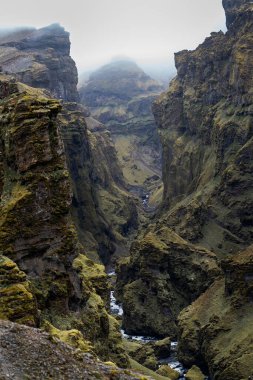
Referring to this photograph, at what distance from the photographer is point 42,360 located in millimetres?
29016

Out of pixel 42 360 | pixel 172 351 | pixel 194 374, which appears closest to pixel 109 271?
pixel 172 351

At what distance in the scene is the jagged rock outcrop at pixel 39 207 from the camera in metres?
49.9

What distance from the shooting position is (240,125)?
177250mm

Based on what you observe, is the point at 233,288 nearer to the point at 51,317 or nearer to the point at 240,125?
the point at 51,317

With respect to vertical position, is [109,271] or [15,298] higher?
[15,298]

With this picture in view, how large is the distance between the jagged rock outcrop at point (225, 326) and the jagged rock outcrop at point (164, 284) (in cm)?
1437

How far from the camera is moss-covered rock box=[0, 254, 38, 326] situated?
39.4 meters

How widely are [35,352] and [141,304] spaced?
87.4m

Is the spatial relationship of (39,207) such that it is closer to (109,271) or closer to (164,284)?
(164,284)

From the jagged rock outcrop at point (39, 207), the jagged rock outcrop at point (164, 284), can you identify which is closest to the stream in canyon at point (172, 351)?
the jagged rock outcrop at point (164, 284)

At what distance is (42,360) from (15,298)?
461 inches

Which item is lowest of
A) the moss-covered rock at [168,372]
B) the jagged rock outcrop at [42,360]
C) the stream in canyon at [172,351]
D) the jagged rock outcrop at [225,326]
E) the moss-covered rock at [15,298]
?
the stream in canyon at [172,351]

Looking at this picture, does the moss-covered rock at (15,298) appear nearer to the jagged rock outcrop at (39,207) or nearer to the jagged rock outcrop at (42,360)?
the jagged rock outcrop at (39,207)

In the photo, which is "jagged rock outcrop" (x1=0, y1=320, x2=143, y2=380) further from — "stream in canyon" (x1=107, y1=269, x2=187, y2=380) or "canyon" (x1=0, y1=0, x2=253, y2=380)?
"stream in canyon" (x1=107, y1=269, x2=187, y2=380)
